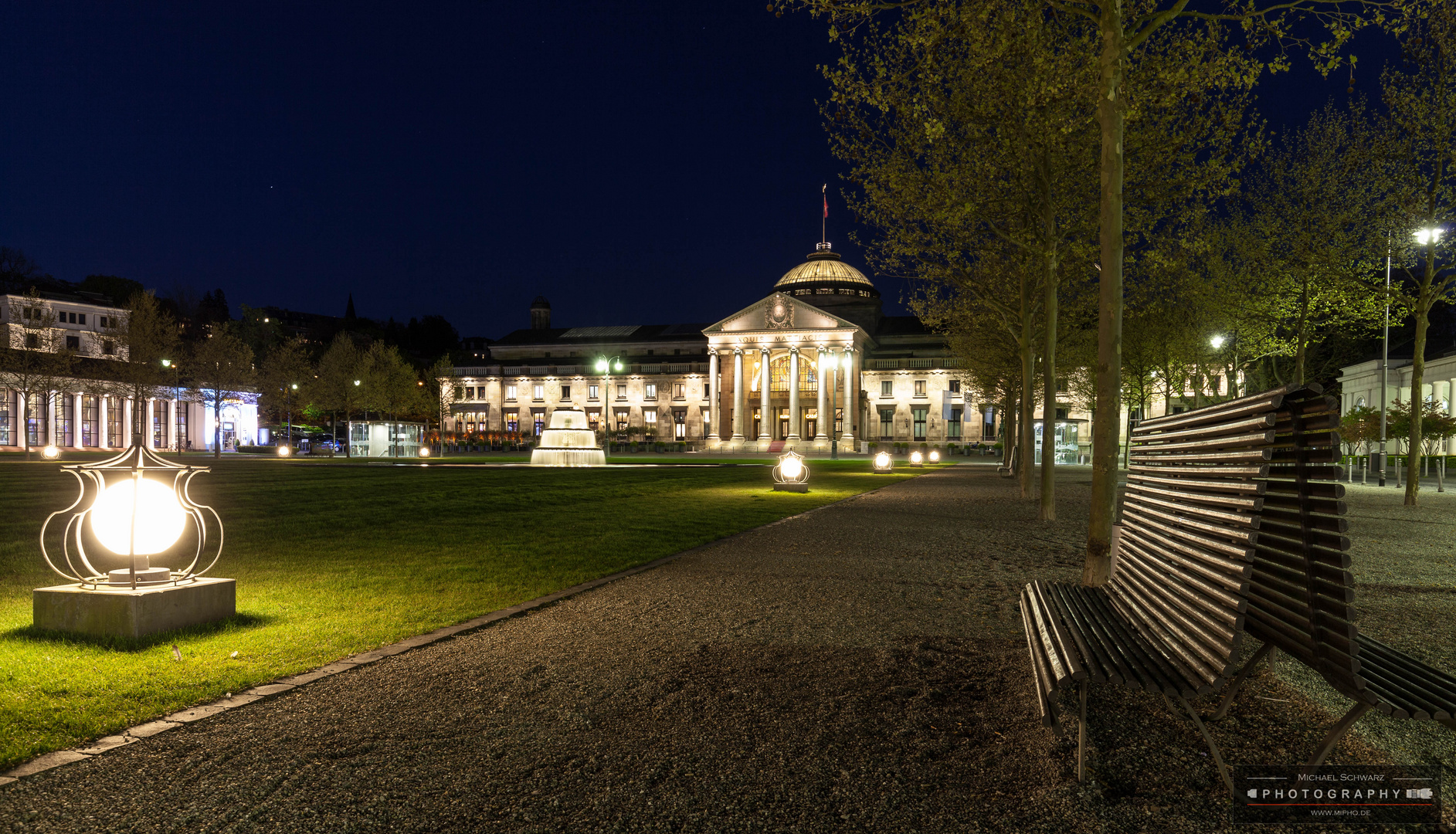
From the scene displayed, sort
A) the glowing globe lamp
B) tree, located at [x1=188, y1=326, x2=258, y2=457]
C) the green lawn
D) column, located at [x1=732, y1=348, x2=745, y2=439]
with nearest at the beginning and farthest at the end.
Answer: the green lawn
the glowing globe lamp
tree, located at [x1=188, y1=326, x2=258, y2=457]
column, located at [x1=732, y1=348, x2=745, y2=439]

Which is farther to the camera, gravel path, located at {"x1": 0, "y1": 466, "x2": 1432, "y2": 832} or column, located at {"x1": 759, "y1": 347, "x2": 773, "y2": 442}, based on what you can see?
column, located at {"x1": 759, "y1": 347, "x2": 773, "y2": 442}

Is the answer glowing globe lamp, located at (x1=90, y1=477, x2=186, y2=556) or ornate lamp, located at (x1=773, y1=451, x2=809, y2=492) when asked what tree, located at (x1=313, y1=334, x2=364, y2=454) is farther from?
glowing globe lamp, located at (x1=90, y1=477, x2=186, y2=556)

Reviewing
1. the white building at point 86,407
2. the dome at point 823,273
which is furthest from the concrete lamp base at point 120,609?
the dome at point 823,273

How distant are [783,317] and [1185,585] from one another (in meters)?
75.9

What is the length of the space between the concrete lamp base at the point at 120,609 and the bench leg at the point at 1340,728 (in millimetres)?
6765

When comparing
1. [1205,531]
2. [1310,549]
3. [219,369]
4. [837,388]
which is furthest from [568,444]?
[837,388]

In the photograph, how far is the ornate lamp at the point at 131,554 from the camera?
5.66 metres

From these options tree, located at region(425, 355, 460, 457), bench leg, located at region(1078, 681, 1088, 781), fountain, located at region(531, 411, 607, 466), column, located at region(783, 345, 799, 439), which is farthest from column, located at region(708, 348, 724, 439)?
bench leg, located at region(1078, 681, 1088, 781)

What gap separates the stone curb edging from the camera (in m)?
3.66

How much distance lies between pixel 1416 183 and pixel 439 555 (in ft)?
68.6

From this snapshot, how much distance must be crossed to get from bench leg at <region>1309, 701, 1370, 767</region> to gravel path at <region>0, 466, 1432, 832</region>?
45cm

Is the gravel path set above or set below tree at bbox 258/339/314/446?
below

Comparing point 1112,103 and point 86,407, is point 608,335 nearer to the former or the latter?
point 86,407

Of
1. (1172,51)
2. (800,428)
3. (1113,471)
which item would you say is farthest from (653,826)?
(800,428)
